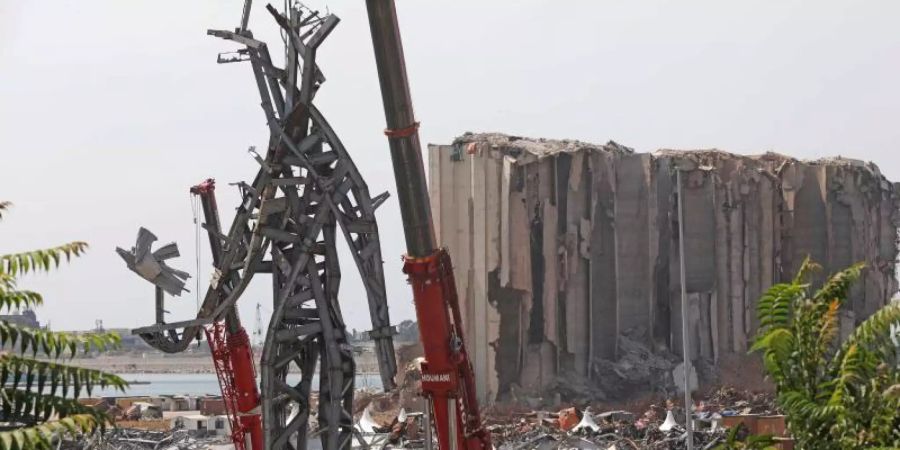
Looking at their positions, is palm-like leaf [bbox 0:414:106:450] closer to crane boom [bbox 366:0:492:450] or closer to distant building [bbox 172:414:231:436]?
crane boom [bbox 366:0:492:450]

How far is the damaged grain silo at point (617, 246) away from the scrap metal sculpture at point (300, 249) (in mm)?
46018

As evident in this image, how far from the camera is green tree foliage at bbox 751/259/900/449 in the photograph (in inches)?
600

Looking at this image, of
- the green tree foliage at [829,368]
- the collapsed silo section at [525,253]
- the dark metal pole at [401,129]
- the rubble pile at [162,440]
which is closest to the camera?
the green tree foliage at [829,368]

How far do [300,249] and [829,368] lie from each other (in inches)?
582

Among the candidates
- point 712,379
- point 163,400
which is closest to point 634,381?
point 712,379

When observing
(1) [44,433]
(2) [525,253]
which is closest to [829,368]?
(1) [44,433]

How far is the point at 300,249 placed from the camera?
1168 inches

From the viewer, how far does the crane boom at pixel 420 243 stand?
27.9 m

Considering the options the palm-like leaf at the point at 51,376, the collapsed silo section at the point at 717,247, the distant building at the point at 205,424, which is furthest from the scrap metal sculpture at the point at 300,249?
the collapsed silo section at the point at 717,247

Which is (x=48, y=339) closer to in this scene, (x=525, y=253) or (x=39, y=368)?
(x=39, y=368)

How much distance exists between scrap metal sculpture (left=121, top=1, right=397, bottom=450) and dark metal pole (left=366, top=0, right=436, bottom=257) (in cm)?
170

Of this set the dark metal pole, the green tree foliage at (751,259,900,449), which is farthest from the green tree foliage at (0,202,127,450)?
the dark metal pole

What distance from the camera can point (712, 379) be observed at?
282ft

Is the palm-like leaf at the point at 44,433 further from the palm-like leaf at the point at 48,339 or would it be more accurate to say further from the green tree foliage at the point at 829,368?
the green tree foliage at the point at 829,368
